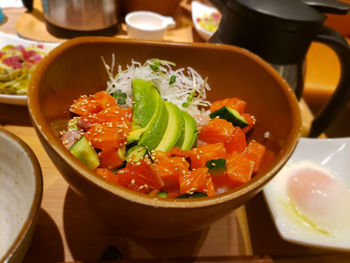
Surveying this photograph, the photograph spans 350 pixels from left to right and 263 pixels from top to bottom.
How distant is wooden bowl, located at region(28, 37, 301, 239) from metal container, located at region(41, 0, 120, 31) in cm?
90

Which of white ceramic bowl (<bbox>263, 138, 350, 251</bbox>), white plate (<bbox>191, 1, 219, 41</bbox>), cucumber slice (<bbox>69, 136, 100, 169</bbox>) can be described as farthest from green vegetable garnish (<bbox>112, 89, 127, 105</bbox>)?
white plate (<bbox>191, 1, 219, 41</bbox>)

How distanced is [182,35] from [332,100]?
42.7 inches

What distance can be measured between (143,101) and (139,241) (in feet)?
1.42

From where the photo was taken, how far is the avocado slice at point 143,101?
34.6 inches

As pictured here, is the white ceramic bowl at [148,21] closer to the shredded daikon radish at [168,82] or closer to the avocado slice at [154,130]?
the shredded daikon radish at [168,82]

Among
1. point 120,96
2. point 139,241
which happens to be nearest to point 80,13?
→ point 120,96

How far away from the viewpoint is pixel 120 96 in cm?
99

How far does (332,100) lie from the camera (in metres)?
1.39

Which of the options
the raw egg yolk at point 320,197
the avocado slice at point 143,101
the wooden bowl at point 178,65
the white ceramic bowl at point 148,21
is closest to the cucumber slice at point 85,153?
the wooden bowl at point 178,65

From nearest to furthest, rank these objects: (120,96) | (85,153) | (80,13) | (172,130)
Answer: (85,153)
(172,130)
(120,96)
(80,13)

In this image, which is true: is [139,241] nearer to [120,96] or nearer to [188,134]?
[188,134]

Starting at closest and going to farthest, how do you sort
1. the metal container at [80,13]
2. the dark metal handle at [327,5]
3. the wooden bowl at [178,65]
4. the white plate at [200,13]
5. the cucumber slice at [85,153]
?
the wooden bowl at [178,65] < the cucumber slice at [85,153] < the dark metal handle at [327,5] < the metal container at [80,13] < the white plate at [200,13]

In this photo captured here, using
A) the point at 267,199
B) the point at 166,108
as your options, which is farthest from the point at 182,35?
the point at 267,199

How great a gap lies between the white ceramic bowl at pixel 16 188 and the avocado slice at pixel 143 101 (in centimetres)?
31
